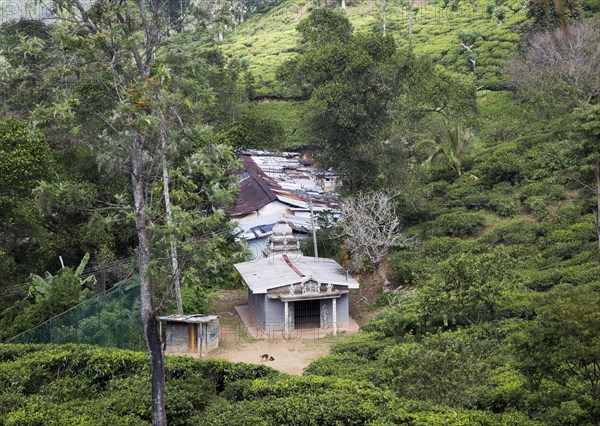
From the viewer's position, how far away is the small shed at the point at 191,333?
62.9 feet

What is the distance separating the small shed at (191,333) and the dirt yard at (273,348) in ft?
1.16

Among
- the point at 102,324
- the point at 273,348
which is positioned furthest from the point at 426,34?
the point at 102,324

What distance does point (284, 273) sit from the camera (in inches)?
880

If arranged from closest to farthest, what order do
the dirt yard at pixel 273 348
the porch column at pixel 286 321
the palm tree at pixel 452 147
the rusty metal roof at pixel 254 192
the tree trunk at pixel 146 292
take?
the tree trunk at pixel 146 292 < the dirt yard at pixel 273 348 < the porch column at pixel 286 321 < the rusty metal roof at pixel 254 192 < the palm tree at pixel 452 147

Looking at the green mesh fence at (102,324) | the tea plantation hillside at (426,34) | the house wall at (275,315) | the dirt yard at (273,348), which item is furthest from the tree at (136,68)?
the tea plantation hillside at (426,34)

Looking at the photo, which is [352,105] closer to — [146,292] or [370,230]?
→ [370,230]

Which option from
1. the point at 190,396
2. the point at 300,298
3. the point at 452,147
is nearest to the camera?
the point at 190,396

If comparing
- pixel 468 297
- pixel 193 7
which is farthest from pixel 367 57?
pixel 193 7

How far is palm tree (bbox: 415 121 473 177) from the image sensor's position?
3219 cm

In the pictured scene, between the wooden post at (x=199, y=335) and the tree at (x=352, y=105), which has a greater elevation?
the tree at (x=352, y=105)

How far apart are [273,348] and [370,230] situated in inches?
250

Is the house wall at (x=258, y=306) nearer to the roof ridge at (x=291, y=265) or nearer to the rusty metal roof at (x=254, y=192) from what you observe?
the roof ridge at (x=291, y=265)

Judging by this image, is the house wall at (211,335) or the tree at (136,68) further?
the house wall at (211,335)

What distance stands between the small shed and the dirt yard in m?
0.35
